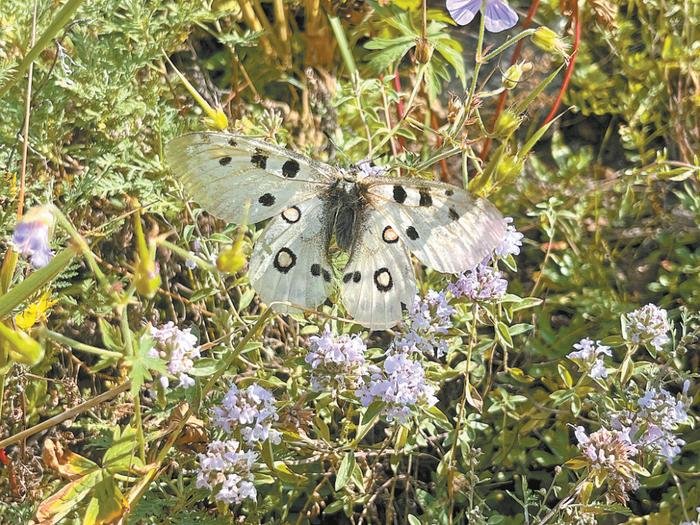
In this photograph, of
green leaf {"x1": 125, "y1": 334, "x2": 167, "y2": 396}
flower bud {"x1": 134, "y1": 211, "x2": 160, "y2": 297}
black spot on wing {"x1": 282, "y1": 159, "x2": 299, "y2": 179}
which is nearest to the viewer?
flower bud {"x1": 134, "y1": 211, "x2": 160, "y2": 297}

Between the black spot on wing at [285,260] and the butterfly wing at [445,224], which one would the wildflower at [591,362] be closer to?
the butterfly wing at [445,224]

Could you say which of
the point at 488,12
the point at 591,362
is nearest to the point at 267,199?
the point at 488,12

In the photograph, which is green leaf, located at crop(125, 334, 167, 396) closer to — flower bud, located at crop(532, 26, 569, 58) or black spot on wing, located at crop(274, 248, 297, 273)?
black spot on wing, located at crop(274, 248, 297, 273)

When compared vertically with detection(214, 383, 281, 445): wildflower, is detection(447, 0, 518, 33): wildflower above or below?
above

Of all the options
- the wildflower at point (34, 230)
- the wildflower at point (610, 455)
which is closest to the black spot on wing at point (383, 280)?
the wildflower at point (610, 455)

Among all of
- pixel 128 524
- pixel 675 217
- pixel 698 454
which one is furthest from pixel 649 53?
pixel 128 524

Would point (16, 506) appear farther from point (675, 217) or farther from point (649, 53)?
point (649, 53)

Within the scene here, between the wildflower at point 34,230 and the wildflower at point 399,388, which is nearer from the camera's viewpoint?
the wildflower at point 34,230

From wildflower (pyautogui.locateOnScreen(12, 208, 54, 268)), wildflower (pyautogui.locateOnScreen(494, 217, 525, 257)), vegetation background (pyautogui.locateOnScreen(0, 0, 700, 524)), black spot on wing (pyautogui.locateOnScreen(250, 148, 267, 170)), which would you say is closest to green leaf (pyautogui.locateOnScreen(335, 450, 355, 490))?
vegetation background (pyautogui.locateOnScreen(0, 0, 700, 524))
